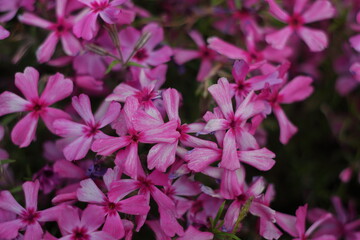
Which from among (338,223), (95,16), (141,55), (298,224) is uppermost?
(95,16)

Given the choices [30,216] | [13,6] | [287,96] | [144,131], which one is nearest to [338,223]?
[287,96]

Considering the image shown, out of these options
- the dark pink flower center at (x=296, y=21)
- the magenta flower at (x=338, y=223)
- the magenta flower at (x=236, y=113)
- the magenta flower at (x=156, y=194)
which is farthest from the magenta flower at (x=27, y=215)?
the dark pink flower center at (x=296, y=21)

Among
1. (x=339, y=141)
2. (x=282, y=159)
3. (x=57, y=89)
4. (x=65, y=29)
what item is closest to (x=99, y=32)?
(x=65, y=29)

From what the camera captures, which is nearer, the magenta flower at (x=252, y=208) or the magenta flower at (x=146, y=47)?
the magenta flower at (x=252, y=208)

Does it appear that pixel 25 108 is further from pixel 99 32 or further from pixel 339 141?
pixel 339 141

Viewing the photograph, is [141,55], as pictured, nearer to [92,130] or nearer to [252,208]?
[92,130]

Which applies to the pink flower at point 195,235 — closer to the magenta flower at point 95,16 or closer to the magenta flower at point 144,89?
the magenta flower at point 144,89

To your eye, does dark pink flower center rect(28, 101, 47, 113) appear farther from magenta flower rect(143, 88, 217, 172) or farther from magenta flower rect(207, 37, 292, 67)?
magenta flower rect(207, 37, 292, 67)

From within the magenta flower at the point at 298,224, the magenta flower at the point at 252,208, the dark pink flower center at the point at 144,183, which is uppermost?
the dark pink flower center at the point at 144,183
